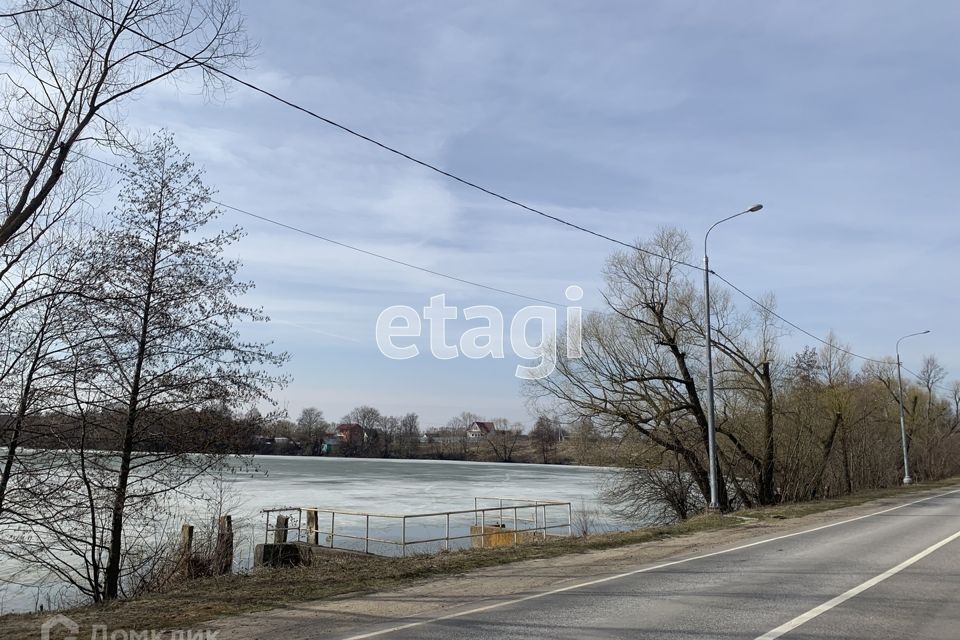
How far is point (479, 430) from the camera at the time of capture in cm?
14662

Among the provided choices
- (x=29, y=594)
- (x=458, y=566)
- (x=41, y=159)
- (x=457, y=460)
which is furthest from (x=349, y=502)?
(x=457, y=460)

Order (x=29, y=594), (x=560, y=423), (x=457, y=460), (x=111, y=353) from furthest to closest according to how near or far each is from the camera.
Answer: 1. (x=457, y=460)
2. (x=560, y=423)
3. (x=29, y=594)
4. (x=111, y=353)

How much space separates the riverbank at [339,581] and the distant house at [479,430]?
127m

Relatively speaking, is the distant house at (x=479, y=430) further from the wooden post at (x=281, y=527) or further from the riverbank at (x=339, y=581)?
the riverbank at (x=339, y=581)

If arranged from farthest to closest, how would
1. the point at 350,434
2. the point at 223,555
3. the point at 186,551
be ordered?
the point at 350,434 → the point at 186,551 → the point at 223,555

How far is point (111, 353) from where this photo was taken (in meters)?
10.7

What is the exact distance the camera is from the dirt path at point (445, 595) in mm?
7332

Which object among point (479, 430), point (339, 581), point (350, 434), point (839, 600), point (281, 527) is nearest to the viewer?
point (839, 600)

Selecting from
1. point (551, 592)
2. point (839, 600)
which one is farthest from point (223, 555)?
point (839, 600)

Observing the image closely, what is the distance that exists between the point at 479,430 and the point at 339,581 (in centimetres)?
13811

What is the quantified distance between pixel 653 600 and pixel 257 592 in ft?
17.1

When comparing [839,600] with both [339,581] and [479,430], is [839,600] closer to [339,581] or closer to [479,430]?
[339,581]

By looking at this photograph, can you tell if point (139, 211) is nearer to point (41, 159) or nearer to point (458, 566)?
point (41, 159)

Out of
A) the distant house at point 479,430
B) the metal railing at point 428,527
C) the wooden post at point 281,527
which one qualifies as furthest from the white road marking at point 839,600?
the distant house at point 479,430
